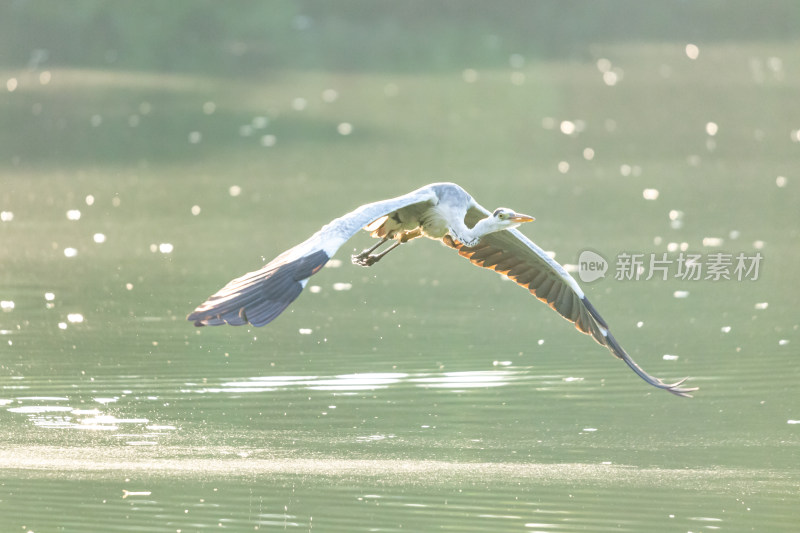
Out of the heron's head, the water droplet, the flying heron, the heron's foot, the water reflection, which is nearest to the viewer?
the flying heron

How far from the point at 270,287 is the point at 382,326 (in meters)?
7.20

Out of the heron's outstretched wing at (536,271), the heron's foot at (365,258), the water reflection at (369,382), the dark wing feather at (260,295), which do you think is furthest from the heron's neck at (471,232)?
the dark wing feather at (260,295)

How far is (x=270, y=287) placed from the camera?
9.57m

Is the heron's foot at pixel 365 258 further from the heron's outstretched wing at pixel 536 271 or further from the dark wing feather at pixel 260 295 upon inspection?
the dark wing feather at pixel 260 295

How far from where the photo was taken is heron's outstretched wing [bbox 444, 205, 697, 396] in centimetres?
1275

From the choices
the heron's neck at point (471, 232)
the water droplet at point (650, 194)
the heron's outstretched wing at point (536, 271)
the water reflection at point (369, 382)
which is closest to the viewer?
the heron's neck at point (471, 232)

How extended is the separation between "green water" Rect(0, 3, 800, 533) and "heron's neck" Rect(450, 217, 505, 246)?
1.79 meters

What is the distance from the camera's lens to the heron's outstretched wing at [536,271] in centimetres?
1275

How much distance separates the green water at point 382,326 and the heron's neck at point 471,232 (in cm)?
179

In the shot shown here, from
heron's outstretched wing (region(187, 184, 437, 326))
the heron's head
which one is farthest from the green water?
heron's outstretched wing (region(187, 184, 437, 326))

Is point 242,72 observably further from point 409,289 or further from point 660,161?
point 409,289

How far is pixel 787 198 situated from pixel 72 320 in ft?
46.0

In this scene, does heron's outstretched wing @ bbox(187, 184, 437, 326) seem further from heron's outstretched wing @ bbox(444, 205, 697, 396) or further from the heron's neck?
heron's outstretched wing @ bbox(444, 205, 697, 396)

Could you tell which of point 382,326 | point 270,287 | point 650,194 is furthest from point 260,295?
point 650,194
